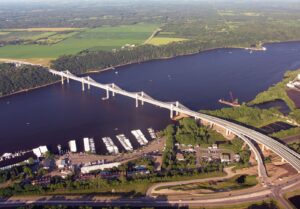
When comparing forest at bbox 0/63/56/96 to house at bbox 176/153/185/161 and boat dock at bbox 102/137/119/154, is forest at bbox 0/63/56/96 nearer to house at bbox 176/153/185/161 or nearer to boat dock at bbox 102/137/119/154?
boat dock at bbox 102/137/119/154

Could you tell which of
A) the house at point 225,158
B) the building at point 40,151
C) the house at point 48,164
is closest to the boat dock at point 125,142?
the house at point 48,164

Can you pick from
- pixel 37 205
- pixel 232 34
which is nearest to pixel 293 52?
pixel 232 34

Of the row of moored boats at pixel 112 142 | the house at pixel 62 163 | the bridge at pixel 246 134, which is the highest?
the bridge at pixel 246 134

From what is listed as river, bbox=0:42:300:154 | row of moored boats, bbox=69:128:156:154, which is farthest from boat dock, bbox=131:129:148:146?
river, bbox=0:42:300:154

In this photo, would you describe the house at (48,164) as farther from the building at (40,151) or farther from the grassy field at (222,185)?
the grassy field at (222,185)

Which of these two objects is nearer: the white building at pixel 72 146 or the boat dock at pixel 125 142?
the white building at pixel 72 146

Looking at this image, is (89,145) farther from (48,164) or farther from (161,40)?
(161,40)

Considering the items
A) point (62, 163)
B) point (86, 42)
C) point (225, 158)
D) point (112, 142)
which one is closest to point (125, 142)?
point (112, 142)
